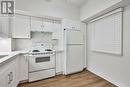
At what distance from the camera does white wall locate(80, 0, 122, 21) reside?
2016 mm

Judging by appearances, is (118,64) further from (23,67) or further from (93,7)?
(23,67)

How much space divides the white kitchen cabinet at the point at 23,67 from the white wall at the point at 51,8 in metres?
1.48

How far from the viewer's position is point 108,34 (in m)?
2.35

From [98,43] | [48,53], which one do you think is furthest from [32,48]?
[98,43]

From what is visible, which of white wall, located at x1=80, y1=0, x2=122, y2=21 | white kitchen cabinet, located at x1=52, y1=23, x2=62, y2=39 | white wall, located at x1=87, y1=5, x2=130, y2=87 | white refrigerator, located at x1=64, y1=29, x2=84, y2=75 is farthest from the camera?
white kitchen cabinet, located at x1=52, y1=23, x2=62, y2=39

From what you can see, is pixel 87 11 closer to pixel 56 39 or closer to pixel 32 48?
pixel 56 39

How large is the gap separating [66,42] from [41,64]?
107 centimetres

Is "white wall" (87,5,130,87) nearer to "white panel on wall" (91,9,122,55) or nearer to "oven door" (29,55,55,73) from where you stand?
"white panel on wall" (91,9,122,55)

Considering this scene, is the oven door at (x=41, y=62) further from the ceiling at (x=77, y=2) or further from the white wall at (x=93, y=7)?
the ceiling at (x=77, y=2)

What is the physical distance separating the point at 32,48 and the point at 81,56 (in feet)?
6.03

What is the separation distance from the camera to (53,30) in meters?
2.91

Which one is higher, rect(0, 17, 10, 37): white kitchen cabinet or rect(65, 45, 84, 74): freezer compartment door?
rect(0, 17, 10, 37): white kitchen cabinet

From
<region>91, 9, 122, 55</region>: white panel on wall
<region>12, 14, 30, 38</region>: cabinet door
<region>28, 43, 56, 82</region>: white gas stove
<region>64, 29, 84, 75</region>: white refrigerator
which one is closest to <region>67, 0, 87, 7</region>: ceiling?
<region>91, 9, 122, 55</region>: white panel on wall

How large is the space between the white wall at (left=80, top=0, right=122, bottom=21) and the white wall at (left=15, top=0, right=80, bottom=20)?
317mm
